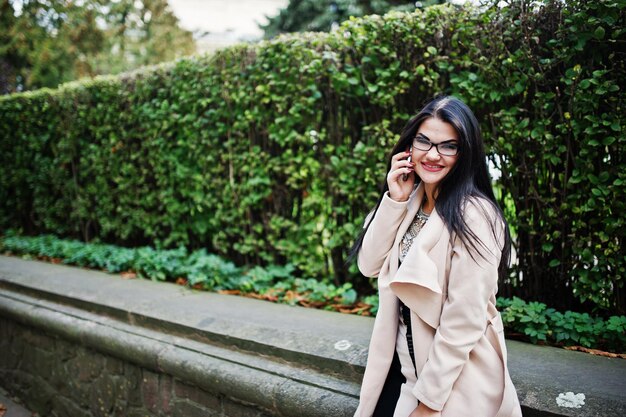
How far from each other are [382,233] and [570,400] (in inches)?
40.2

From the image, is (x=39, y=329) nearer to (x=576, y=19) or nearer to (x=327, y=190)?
(x=327, y=190)

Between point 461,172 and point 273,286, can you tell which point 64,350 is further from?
point 461,172

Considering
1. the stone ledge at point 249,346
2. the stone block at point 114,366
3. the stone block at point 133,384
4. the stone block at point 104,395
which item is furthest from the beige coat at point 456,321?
the stone block at point 104,395

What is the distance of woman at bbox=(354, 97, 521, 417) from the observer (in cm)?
149

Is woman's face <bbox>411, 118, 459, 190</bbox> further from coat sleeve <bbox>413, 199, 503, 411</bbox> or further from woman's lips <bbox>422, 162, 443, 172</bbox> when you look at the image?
coat sleeve <bbox>413, 199, 503, 411</bbox>

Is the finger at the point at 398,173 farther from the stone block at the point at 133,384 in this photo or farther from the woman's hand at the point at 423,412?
the stone block at the point at 133,384

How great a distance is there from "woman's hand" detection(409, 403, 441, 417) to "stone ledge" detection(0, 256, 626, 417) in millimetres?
594

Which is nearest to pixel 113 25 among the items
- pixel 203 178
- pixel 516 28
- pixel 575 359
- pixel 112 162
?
pixel 112 162

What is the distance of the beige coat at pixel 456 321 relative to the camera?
1.48m

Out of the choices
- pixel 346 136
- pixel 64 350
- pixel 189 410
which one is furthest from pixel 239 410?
pixel 346 136

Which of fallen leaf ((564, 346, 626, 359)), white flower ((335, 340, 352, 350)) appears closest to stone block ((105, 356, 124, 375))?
white flower ((335, 340, 352, 350))

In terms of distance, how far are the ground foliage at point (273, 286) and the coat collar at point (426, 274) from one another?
1.32 metres

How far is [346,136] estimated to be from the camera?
3742 mm

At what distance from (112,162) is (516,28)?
4.95 m
